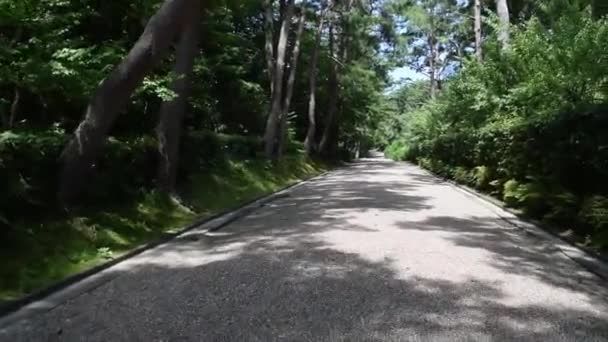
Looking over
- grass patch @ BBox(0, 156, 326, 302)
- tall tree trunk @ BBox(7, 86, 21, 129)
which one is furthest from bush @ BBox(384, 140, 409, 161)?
tall tree trunk @ BBox(7, 86, 21, 129)

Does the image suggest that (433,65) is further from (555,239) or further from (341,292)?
(341,292)

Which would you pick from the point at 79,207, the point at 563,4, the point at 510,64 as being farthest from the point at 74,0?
the point at 563,4

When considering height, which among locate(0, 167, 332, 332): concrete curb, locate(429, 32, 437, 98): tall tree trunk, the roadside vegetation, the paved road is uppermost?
locate(429, 32, 437, 98): tall tree trunk

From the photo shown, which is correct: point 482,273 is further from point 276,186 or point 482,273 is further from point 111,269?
point 276,186

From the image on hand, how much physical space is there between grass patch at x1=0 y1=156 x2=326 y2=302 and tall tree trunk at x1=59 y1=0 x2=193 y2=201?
630 mm

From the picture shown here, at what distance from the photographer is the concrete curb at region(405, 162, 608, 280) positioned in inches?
264

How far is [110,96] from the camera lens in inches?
315

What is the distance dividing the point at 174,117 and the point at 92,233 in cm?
388

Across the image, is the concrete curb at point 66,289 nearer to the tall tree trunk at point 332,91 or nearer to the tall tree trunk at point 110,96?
the tall tree trunk at point 110,96

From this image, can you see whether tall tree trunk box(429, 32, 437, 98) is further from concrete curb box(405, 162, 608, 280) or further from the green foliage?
concrete curb box(405, 162, 608, 280)

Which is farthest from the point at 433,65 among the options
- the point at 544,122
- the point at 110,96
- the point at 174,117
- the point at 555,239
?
the point at 110,96

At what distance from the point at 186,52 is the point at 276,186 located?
8.08 metres

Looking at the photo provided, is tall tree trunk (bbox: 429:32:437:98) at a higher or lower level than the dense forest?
higher

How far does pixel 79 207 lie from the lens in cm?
816
